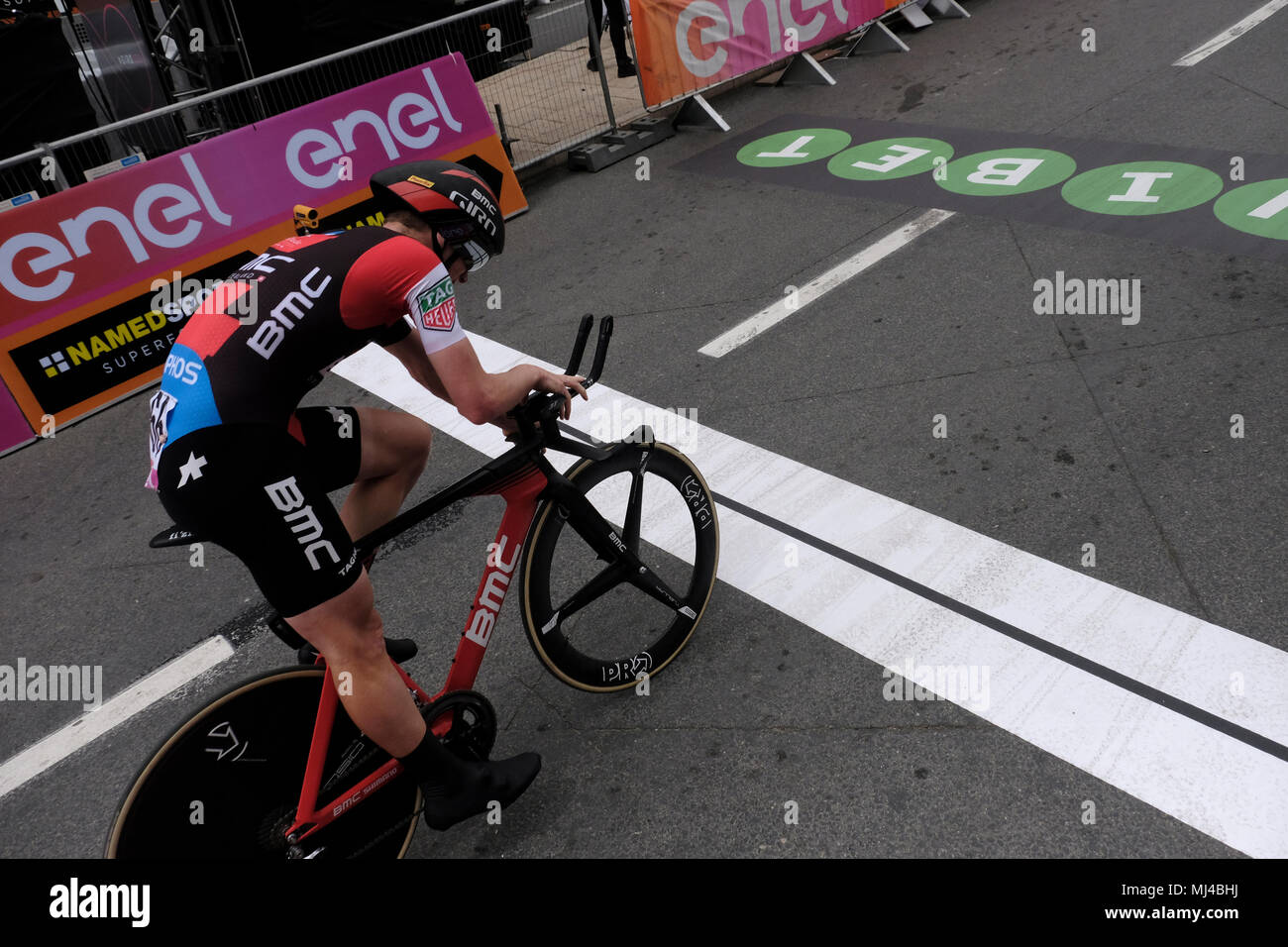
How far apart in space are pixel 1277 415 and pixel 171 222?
7009 mm

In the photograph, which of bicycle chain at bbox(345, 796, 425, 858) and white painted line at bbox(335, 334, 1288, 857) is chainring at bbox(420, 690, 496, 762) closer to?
bicycle chain at bbox(345, 796, 425, 858)

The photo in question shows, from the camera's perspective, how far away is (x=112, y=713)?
13.3 ft

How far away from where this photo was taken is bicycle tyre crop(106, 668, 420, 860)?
8.41 ft

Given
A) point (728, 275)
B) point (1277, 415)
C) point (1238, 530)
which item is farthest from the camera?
point (728, 275)

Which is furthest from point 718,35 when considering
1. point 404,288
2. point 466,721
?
point 466,721

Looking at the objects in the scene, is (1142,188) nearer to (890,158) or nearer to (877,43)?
(890,158)

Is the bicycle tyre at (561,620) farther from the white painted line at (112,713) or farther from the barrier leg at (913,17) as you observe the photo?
the barrier leg at (913,17)

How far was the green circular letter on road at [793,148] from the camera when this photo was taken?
8.66 meters

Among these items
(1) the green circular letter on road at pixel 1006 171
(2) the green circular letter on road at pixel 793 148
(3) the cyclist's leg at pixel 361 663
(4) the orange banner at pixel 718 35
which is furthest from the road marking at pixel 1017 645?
(4) the orange banner at pixel 718 35

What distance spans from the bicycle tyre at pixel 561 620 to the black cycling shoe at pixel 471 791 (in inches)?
15.2

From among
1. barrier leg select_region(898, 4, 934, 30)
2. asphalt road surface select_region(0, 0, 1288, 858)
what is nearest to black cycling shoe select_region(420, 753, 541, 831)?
asphalt road surface select_region(0, 0, 1288, 858)
